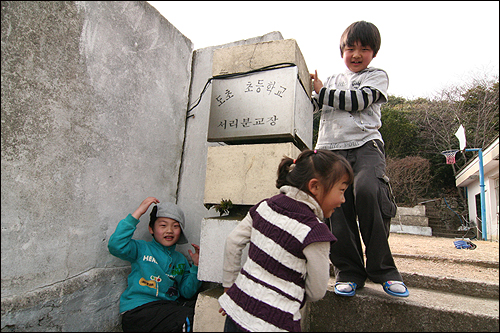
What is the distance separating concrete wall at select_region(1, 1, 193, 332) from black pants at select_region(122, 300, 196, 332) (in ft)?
0.65

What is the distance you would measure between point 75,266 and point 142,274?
42cm

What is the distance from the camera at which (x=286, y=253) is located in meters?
1.29

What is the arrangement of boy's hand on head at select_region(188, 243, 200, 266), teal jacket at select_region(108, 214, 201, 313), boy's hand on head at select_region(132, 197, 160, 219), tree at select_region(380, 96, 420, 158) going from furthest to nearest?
1. tree at select_region(380, 96, 420, 158)
2. boy's hand on head at select_region(188, 243, 200, 266)
3. boy's hand on head at select_region(132, 197, 160, 219)
4. teal jacket at select_region(108, 214, 201, 313)

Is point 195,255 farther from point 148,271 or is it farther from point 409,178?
point 409,178

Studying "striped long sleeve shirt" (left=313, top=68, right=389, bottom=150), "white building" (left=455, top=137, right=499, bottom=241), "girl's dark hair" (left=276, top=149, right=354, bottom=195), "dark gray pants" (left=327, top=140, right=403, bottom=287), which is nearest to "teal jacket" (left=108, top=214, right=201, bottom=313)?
"dark gray pants" (left=327, top=140, right=403, bottom=287)

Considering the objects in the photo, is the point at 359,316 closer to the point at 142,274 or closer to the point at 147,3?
the point at 142,274

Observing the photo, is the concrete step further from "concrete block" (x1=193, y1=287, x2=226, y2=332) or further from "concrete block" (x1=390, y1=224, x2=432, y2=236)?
"concrete block" (x1=390, y1=224, x2=432, y2=236)

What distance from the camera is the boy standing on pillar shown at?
1.85 metres

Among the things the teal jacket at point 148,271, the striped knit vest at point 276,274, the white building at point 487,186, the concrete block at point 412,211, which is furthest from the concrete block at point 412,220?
the striped knit vest at point 276,274

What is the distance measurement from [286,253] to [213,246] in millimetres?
669

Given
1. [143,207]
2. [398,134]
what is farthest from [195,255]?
[398,134]

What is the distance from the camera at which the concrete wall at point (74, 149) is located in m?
1.53

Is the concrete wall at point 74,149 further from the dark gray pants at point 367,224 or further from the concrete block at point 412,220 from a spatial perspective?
the concrete block at point 412,220

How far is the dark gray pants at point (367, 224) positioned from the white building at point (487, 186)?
11.6 metres
